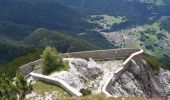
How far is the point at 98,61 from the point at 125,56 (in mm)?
4695

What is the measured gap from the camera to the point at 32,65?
60.5m

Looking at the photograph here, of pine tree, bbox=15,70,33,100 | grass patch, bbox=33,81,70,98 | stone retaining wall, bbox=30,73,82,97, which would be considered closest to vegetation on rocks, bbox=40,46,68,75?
stone retaining wall, bbox=30,73,82,97

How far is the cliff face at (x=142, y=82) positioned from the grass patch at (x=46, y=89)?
8220mm

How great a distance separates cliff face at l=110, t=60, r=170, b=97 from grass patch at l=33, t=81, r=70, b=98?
8.22 metres

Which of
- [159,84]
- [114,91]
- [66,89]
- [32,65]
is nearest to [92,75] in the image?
[114,91]

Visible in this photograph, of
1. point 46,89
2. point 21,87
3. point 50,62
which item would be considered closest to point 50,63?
point 50,62

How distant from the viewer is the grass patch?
4057 cm

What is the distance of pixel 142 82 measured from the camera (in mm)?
65938

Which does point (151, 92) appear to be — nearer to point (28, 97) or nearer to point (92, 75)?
point (92, 75)

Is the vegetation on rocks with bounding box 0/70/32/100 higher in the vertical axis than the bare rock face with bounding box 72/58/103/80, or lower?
higher

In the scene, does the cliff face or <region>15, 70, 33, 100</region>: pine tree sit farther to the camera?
the cliff face

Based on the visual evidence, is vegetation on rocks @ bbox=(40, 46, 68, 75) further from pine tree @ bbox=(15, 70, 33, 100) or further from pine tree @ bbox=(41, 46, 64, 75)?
pine tree @ bbox=(15, 70, 33, 100)

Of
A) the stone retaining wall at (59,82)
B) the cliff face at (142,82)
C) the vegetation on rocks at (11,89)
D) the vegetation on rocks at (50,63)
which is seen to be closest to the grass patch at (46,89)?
the stone retaining wall at (59,82)

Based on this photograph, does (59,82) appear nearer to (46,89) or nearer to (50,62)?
(46,89)
